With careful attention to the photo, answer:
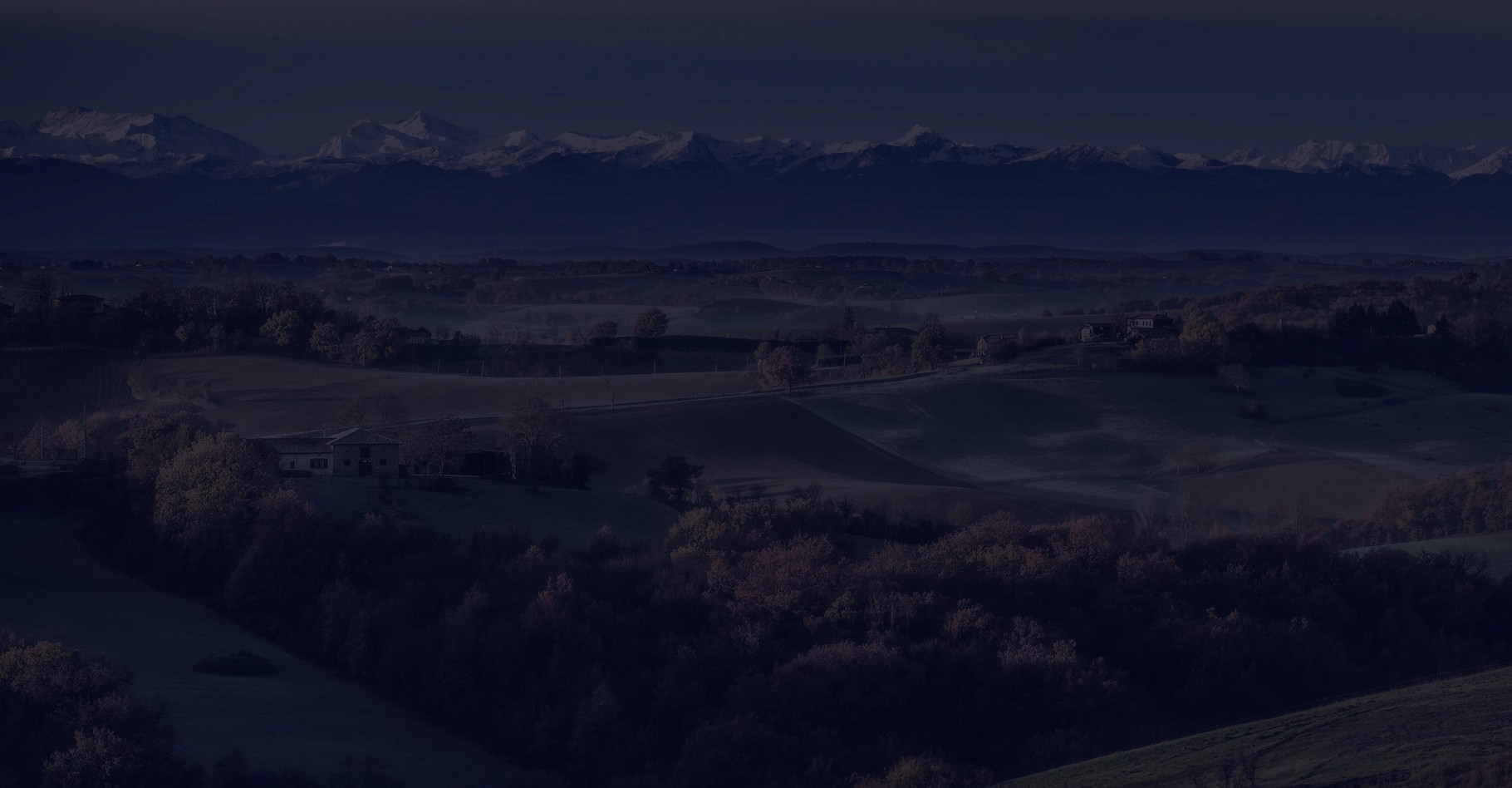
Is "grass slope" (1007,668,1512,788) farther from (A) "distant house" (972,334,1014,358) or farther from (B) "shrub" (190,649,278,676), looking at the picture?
(A) "distant house" (972,334,1014,358)

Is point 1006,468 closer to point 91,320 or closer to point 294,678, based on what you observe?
point 294,678

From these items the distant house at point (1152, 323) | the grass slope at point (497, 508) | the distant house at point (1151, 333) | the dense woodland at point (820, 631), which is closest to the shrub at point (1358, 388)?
the distant house at point (1151, 333)

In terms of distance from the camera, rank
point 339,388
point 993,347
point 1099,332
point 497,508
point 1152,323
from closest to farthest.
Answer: point 497,508 < point 339,388 < point 993,347 < point 1152,323 < point 1099,332

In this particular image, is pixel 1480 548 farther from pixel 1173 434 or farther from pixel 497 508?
pixel 1173 434

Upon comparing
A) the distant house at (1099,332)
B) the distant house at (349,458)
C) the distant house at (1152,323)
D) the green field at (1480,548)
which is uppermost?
the distant house at (1152,323)

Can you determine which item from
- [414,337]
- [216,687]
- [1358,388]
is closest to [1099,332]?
[1358,388]

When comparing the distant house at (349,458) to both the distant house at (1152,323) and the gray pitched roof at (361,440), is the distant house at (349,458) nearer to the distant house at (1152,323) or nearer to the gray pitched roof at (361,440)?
the gray pitched roof at (361,440)
